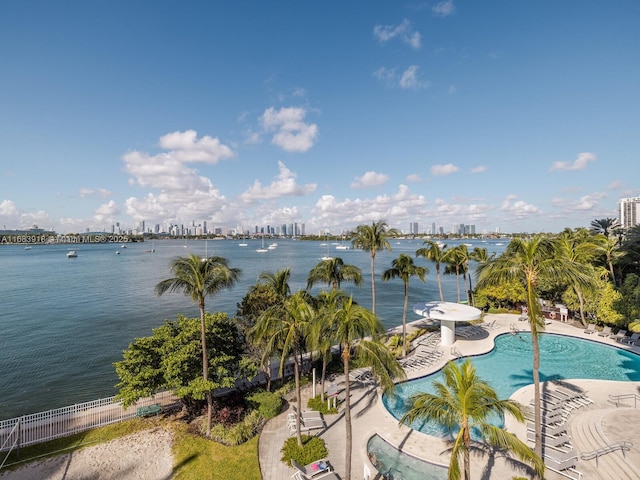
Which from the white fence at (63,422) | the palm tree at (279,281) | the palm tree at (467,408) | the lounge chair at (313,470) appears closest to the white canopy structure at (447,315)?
the palm tree at (279,281)

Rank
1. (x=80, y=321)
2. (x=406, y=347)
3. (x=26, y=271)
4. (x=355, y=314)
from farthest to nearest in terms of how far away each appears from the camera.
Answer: (x=26, y=271) → (x=80, y=321) → (x=406, y=347) → (x=355, y=314)

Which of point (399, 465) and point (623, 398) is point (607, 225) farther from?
point (399, 465)

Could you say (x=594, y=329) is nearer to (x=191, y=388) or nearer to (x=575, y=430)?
(x=575, y=430)

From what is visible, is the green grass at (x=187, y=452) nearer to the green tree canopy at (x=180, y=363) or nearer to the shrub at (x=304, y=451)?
the shrub at (x=304, y=451)

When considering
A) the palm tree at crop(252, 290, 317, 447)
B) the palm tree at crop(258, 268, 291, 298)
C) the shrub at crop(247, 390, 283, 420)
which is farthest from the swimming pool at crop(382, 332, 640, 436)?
the palm tree at crop(258, 268, 291, 298)

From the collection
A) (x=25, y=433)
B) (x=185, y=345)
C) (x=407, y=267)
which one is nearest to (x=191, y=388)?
(x=185, y=345)

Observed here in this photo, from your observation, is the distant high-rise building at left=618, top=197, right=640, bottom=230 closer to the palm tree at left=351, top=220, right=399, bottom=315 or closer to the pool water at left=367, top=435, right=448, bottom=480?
the palm tree at left=351, top=220, right=399, bottom=315
